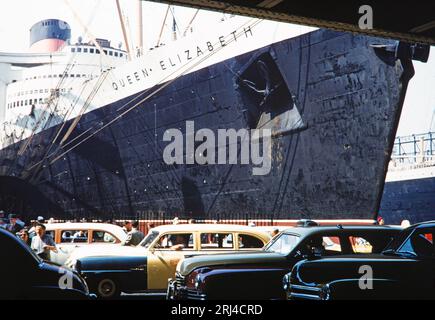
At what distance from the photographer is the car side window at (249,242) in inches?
324

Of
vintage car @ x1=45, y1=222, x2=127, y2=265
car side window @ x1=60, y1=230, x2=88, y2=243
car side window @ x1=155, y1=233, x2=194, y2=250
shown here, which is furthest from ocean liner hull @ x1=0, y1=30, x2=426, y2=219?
car side window @ x1=155, y1=233, x2=194, y2=250

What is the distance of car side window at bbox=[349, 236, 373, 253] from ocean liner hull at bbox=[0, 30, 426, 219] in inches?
360

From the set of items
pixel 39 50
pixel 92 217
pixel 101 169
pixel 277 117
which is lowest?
pixel 92 217

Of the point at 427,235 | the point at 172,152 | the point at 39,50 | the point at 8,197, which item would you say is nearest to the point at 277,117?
the point at 172,152

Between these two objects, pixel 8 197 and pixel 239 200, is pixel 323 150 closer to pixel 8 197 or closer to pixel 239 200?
pixel 239 200

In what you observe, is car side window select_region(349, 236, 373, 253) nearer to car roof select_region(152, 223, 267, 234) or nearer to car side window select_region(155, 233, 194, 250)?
car roof select_region(152, 223, 267, 234)

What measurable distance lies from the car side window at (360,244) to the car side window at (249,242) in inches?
74.4

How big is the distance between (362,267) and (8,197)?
92.6 ft

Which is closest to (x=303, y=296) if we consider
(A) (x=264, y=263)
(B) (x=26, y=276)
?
(A) (x=264, y=263)

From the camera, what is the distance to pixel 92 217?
2478 cm

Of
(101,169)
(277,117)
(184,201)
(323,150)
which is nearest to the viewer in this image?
(323,150)

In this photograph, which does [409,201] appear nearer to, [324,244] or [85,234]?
[85,234]

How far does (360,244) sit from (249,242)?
2.03 m

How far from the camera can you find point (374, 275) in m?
4.78
